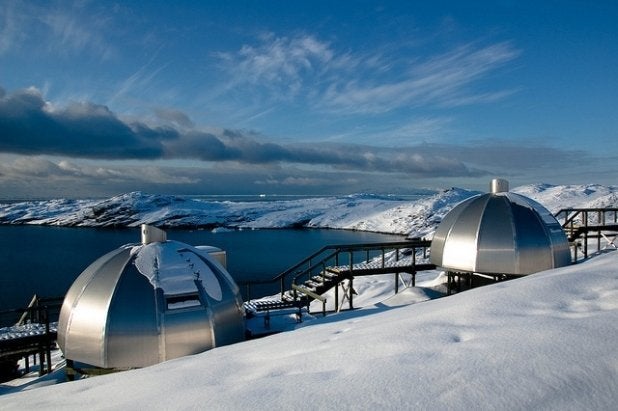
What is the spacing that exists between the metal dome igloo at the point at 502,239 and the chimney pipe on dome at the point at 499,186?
0.27m

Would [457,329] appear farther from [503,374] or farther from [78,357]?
[78,357]

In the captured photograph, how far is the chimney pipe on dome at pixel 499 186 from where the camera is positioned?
703 inches

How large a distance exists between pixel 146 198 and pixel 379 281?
18683 cm

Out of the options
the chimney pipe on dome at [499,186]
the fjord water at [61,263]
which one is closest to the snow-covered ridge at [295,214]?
the fjord water at [61,263]

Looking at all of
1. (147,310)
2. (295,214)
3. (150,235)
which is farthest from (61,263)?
(295,214)

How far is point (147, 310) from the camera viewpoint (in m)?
10.1

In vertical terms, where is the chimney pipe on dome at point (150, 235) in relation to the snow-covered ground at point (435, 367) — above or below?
above

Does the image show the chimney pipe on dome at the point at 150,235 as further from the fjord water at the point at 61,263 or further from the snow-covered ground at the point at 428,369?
the fjord water at the point at 61,263

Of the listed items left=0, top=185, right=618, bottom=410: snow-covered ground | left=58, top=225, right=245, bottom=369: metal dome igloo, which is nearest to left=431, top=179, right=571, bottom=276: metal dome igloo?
left=0, top=185, right=618, bottom=410: snow-covered ground

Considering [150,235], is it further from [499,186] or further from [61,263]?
[61,263]

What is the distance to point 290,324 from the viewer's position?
14.5 meters

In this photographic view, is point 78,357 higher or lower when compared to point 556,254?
lower

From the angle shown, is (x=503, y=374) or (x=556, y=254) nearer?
(x=503, y=374)

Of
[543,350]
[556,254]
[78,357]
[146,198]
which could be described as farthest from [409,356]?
[146,198]
